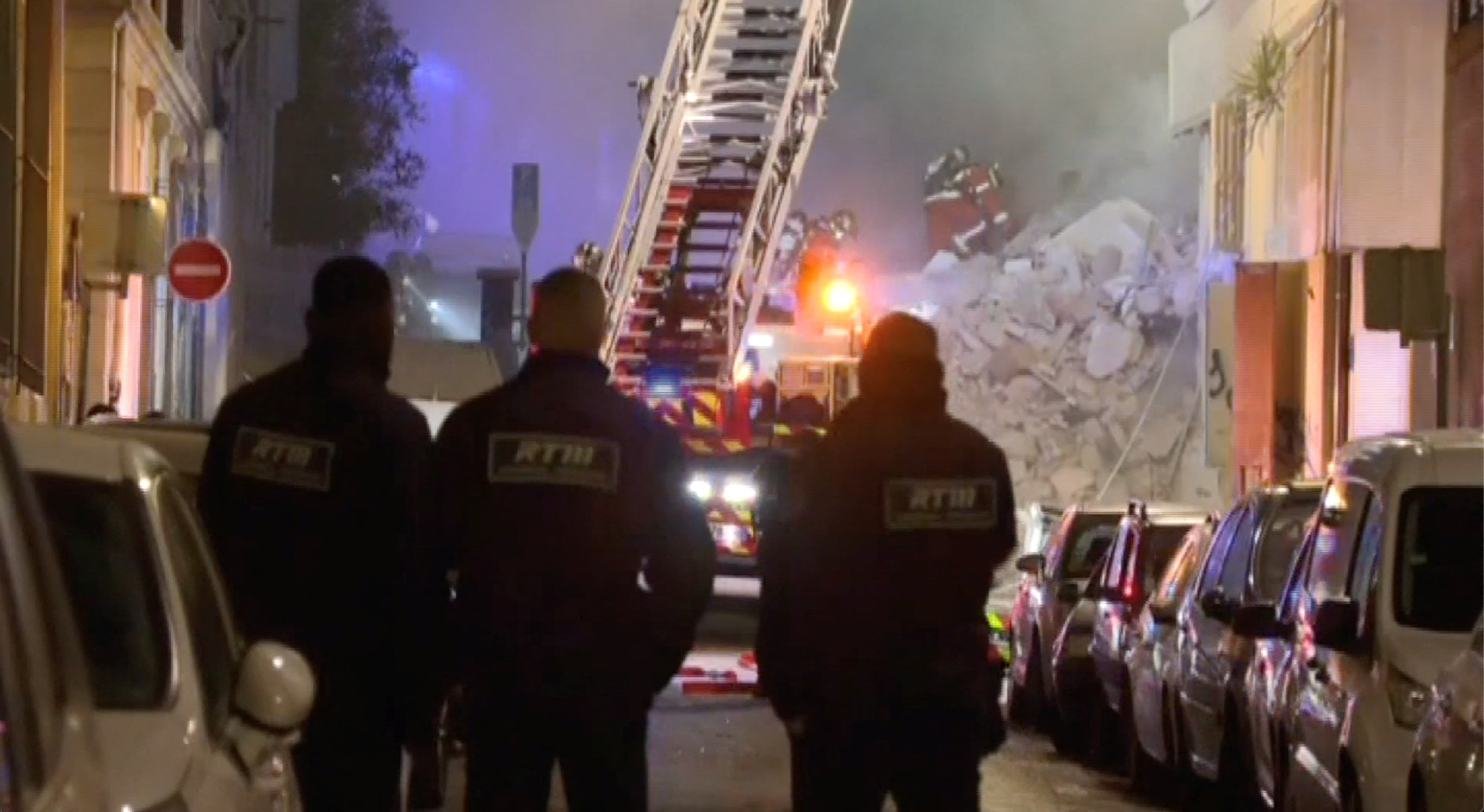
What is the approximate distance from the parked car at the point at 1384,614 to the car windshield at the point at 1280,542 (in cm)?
224

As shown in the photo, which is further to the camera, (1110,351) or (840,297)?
(1110,351)

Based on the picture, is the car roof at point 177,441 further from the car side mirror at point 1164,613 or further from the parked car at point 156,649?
the car side mirror at point 1164,613

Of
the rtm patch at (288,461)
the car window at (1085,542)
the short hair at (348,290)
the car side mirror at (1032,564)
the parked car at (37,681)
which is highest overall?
the short hair at (348,290)

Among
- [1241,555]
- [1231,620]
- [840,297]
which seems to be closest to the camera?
[1231,620]

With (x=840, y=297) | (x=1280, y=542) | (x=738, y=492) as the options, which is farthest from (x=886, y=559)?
(x=840, y=297)

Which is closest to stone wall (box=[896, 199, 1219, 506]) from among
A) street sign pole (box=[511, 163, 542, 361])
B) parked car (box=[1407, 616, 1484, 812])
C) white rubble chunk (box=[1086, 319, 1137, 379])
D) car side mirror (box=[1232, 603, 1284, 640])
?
white rubble chunk (box=[1086, 319, 1137, 379])

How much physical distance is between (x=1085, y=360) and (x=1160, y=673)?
27.6 m

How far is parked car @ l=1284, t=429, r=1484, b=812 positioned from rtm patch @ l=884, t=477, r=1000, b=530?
6.14 ft

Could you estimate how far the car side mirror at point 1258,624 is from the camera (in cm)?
1008

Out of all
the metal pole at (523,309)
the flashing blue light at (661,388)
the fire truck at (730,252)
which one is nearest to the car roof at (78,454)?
the fire truck at (730,252)

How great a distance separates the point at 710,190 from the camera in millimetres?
26609

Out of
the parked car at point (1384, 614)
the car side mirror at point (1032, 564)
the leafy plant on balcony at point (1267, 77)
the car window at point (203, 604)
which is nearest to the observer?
the car window at point (203, 604)

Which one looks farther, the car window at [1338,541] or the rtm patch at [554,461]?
the car window at [1338,541]

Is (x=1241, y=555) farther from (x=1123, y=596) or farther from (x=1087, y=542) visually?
(x=1087, y=542)
